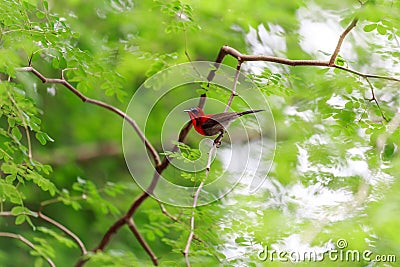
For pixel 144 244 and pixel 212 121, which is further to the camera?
pixel 144 244

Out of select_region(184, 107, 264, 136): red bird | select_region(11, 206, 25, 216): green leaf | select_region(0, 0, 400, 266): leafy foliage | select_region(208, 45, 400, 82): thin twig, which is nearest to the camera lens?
select_region(184, 107, 264, 136): red bird

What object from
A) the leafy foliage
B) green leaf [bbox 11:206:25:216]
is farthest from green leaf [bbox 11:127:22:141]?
green leaf [bbox 11:206:25:216]

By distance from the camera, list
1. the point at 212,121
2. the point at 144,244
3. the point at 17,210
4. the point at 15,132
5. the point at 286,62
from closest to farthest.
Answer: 1. the point at 212,121
2. the point at 286,62
3. the point at 15,132
4. the point at 17,210
5. the point at 144,244

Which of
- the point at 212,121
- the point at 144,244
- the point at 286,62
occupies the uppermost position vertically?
the point at 286,62

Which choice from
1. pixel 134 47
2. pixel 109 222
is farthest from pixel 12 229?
pixel 134 47

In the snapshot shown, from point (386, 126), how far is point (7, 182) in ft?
3.57

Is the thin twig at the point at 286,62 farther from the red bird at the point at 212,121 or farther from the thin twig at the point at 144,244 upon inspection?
the thin twig at the point at 144,244

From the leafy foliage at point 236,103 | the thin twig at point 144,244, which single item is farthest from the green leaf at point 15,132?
the thin twig at point 144,244

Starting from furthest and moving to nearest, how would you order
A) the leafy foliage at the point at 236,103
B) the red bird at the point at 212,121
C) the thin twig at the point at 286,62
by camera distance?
the leafy foliage at the point at 236,103 → the thin twig at the point at 286,62 → the red bird at the point at 212,121

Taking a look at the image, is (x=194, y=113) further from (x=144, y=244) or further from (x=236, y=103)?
(x=144, y=244)

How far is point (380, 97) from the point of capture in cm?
210

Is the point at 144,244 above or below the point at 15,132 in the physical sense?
below

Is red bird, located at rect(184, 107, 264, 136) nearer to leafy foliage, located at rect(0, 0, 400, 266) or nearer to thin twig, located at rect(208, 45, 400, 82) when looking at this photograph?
leafy foliage, located at rect(0, 0, 400, 266)

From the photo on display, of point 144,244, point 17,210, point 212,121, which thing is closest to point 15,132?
point 17,210
